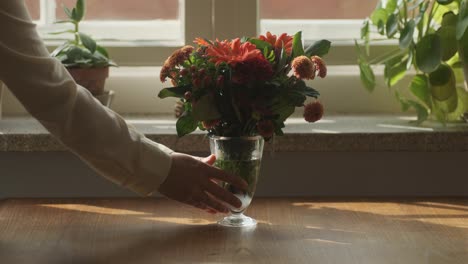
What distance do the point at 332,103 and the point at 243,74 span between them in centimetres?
Result: 92

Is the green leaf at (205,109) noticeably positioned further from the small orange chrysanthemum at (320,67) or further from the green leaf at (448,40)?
the green leaf at (448,40)

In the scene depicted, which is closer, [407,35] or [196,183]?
[196,183]

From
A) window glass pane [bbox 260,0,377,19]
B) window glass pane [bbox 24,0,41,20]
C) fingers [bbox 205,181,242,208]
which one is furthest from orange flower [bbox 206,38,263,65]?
window glass pane [bbox 24,0,41,20]

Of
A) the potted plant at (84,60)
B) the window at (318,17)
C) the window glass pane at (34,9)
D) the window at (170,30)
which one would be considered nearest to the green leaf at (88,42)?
the potted plant at (84,60)

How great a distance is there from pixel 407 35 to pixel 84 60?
0.76m

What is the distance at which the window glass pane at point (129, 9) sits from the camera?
2.43 metres

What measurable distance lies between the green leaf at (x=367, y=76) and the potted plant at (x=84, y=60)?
1.97 ft

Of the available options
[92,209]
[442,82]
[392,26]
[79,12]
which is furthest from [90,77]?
[442,82]

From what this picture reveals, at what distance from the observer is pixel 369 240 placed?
61.2 inches

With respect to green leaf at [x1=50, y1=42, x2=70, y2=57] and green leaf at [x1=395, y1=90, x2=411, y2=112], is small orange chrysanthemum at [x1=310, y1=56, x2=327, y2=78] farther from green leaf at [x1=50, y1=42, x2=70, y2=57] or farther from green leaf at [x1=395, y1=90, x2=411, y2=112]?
green leaf at [x1=50, y1=42, x2=70, y2=57]

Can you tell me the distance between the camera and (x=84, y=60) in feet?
7.26

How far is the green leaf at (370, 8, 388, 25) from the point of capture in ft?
7.43

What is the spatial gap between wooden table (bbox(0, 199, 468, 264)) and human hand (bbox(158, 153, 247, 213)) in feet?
0.20

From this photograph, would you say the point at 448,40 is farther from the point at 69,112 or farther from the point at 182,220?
the point at 69,112
